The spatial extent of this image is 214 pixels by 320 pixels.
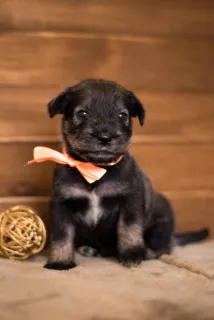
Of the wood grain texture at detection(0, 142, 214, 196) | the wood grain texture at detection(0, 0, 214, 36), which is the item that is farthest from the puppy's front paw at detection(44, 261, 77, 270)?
the wood grain texture at detection(0, 0, 214, 36)

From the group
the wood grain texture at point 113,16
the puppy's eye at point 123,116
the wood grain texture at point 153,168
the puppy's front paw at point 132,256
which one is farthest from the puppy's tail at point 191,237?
the wood grain texture at point 113,16

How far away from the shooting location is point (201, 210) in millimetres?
2795

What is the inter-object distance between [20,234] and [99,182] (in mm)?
421

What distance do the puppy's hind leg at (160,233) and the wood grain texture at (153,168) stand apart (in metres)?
0.36

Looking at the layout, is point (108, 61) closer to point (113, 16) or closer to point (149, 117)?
point (113, 16)

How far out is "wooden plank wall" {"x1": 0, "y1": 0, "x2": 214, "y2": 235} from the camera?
2.55 meters

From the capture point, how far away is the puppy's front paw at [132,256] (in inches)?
80.7

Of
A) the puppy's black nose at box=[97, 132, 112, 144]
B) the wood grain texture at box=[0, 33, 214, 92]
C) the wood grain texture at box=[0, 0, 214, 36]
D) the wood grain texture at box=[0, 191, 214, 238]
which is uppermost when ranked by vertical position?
the wood grain texture at box=[0, 0, 214, 36]

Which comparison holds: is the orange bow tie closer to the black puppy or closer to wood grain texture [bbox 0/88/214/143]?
the black puppy

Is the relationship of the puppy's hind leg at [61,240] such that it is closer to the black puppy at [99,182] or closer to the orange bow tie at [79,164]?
the black puppy at [99,182]

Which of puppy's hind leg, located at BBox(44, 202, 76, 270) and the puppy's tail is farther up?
puppy's hind leg, located at BBox(44, 202, 76, 270)

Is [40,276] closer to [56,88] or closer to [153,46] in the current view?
[56,88]

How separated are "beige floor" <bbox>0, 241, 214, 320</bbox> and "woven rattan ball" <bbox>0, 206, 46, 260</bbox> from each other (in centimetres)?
6

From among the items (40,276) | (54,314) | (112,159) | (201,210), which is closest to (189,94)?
(201,210)
